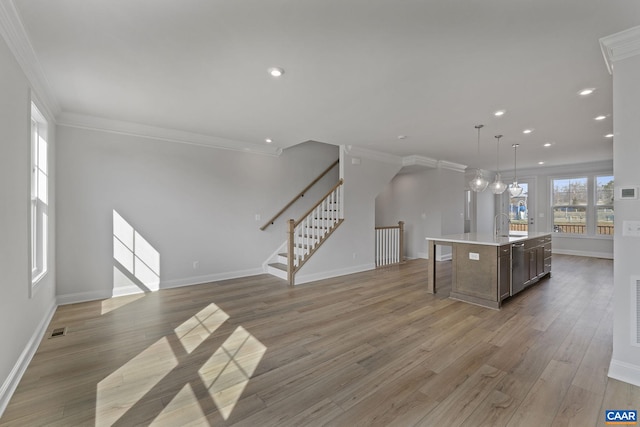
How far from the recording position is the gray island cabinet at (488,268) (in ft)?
12.8

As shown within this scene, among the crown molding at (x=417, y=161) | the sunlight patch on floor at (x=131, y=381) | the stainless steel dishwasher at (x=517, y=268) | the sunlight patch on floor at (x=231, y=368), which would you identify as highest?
the crown molding at (x=417, y=161)

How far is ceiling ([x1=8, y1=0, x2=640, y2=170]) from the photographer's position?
1.96 m

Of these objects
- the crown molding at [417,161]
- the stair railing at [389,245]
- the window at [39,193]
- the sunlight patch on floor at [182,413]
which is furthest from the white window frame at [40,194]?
the crown molding at [417,161]

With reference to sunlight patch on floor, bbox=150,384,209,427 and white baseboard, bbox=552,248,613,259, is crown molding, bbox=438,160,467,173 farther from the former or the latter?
sunlight patch on floor, bbox=150,384,209,427

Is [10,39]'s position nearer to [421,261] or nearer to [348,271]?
[348,271]

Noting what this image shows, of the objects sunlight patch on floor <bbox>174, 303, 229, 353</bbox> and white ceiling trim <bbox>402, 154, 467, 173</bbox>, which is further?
white ceiling trim <bbox>402, 154, 467, 173</bbox>

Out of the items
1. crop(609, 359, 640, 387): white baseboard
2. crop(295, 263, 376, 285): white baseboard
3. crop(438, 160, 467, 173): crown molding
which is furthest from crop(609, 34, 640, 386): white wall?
crop(438, 160, 467, 173): crown molding

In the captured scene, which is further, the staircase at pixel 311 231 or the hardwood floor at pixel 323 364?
the staircase at pixel 311 231

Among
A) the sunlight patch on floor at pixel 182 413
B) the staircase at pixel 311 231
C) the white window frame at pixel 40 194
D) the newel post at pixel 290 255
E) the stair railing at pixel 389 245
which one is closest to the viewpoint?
the sunlight patch on floor at pixel 182 413

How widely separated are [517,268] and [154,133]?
598cm

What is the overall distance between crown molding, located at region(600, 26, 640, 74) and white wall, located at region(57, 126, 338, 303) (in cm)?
494

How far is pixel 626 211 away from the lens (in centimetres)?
222

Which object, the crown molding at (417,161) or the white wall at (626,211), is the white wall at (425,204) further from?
the white wall at (626,211)

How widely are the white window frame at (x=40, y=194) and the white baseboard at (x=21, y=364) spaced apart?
0.55 m
